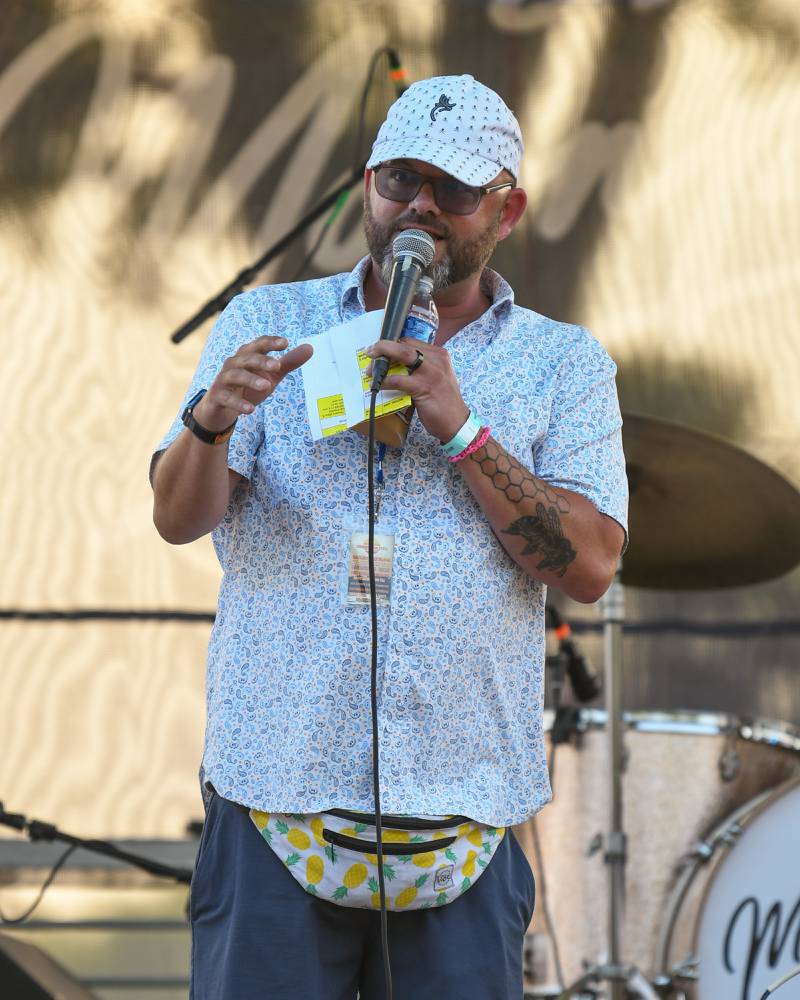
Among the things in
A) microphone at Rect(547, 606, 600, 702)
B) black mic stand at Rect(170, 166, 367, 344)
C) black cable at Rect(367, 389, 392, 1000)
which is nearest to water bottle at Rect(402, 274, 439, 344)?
black cable at Rect(367, 389, 392, 1000)

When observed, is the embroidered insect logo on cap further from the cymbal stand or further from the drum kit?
the cymbal stand

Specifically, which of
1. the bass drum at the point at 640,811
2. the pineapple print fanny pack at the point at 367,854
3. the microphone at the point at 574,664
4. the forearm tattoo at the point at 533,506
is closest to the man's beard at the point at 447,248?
the forearm tattoo at the point at 533,506

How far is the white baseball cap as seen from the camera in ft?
5.86

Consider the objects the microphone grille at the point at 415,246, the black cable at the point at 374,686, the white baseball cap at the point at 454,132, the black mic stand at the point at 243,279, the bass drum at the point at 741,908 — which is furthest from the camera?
the black mic stand at the point at 243,279

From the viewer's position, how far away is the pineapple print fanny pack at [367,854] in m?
1.63

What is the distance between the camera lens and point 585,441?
182 cm

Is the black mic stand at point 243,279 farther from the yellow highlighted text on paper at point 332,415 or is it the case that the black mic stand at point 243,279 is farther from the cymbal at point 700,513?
the yellow highlighted text on paper at point 332,415

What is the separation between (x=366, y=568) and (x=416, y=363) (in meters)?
0.26

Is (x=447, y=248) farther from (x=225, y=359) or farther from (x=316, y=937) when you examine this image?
(x=316, y=937)

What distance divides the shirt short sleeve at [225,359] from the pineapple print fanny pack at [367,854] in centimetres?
44

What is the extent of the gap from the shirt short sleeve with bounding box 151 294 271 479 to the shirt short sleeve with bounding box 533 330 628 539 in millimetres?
374

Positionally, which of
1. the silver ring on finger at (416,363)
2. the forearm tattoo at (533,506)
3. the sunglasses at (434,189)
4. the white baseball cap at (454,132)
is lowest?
the forearm tattoo at (533,506)

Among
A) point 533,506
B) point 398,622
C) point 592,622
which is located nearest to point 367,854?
point 398,622

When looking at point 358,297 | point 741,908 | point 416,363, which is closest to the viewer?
point 416,363
